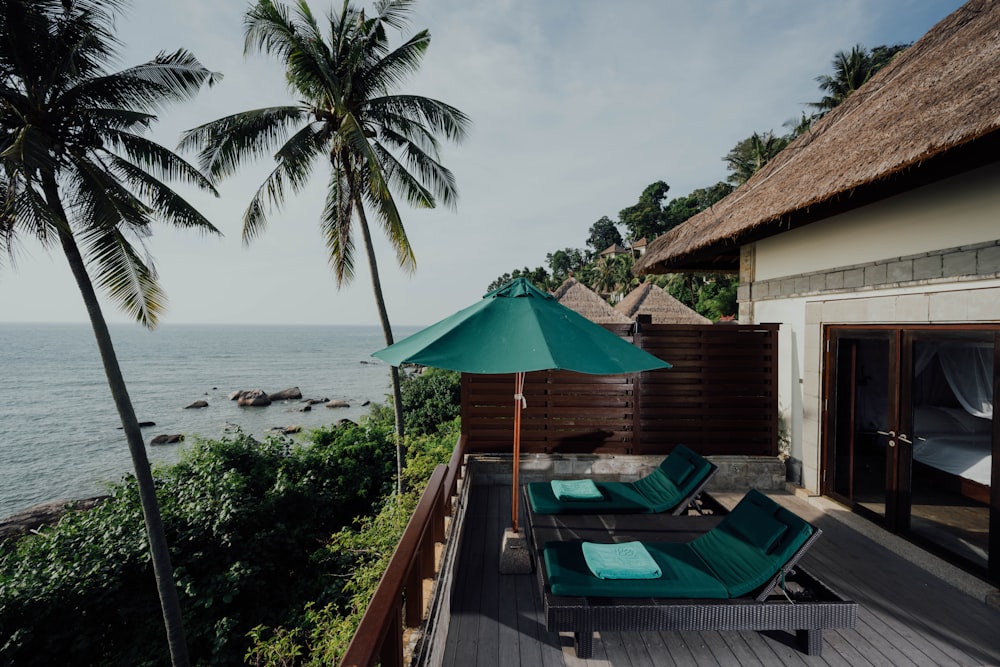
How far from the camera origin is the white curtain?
352 centimetres

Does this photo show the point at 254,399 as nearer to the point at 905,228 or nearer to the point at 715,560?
the point at 715,560

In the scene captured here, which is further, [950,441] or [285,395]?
[285,395]

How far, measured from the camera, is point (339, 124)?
9.25 m

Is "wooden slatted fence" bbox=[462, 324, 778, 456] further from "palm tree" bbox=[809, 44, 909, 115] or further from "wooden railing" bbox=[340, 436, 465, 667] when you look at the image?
"palm tree" bbox=[809, 44, 909, 115]

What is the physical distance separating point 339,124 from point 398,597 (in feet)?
32.1

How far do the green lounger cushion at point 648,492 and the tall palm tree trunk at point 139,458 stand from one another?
6117 mm

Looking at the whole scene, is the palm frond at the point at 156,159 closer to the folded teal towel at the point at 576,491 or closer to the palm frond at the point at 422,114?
the palm frond at the point at 422,114

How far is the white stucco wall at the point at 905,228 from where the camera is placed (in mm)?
3488

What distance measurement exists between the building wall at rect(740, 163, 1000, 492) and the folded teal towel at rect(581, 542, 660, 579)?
131 inches

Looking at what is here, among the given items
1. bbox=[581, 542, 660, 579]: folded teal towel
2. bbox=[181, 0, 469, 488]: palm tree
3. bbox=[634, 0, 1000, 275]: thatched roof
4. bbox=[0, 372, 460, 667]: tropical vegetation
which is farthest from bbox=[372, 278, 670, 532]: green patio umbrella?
bbox=[181, 0, 469, 488]: palm tree

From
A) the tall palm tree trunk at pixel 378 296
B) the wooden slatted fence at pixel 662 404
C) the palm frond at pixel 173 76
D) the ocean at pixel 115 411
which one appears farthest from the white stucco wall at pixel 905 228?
the palm frond at pixel 173 76

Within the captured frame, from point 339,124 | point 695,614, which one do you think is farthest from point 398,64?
point 695,614

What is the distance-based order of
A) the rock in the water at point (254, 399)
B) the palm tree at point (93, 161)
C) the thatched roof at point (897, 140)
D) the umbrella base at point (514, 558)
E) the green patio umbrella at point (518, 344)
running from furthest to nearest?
the rock in the water at point (254, 399) < the palm tree at point (93, 161) < the umbrella base at point (514, 558) < the thatched roof at point (897, 140) < the green patio umbrella at point (518, 344)

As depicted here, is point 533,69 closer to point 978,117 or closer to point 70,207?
point 978,117
